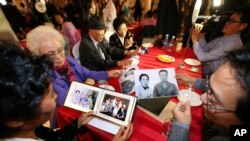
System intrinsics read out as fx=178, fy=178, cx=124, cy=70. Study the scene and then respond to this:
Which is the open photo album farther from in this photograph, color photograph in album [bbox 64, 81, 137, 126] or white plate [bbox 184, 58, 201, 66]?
white plate [bbox 184, 58, 201, 66]

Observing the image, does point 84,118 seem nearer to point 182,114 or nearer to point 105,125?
point 105,125

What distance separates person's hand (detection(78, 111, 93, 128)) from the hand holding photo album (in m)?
0.03

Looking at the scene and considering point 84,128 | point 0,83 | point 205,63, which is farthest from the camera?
point 205,63

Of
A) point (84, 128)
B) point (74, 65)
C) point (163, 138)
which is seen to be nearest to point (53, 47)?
point (74, 65)

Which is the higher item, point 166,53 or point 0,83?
point 0,83

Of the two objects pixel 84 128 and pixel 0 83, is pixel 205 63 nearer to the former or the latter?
pixel 84 128

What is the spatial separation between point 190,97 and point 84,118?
98 centimetres

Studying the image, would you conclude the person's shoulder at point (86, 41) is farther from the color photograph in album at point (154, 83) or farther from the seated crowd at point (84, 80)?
the color photograph in album at point (154, 83)

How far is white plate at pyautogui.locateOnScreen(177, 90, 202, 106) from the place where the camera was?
5.24ft

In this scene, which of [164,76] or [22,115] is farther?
[164,76]

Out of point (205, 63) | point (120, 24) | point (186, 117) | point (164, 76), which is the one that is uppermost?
point (120, 24)

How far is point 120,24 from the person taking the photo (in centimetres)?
333

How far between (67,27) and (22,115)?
10.2 ft

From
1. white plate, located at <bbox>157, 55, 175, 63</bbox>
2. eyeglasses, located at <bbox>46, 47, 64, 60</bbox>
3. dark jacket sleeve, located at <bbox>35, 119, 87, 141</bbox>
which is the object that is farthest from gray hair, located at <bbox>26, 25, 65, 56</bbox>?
white plate, located at <bbox>157, 55, 175, 63</bbox>
